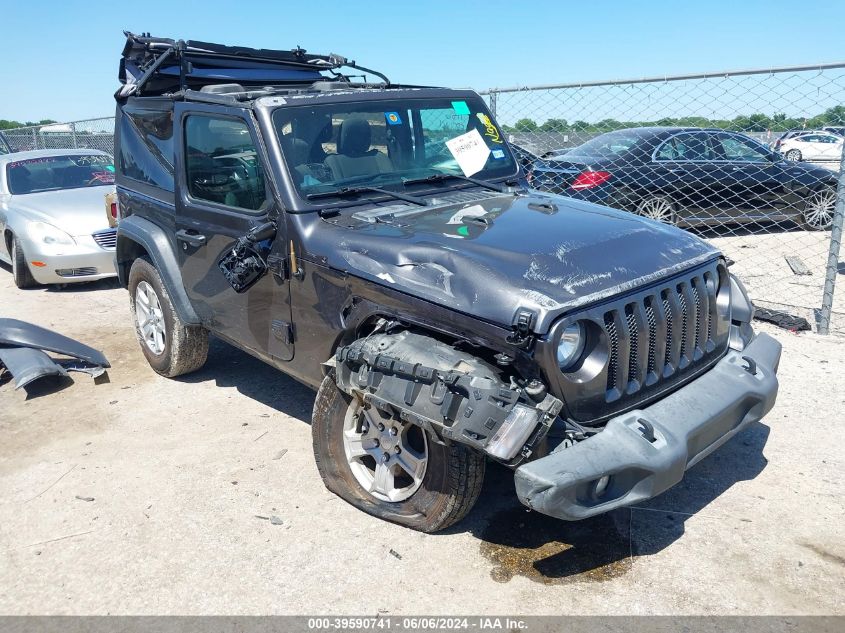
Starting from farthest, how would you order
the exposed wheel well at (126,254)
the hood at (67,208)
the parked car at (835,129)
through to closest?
the hood at (67,208)
the parked car at (835,129)
the exposed wheel well at (126,254)

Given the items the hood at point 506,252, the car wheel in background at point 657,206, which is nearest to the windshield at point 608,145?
the car wheel in background at point 657,206

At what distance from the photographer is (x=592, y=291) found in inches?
121

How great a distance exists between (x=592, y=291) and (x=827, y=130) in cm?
488

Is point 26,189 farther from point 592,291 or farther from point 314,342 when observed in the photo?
point 592,291

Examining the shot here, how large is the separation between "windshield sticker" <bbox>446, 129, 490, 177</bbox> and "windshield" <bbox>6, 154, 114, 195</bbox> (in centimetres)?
654

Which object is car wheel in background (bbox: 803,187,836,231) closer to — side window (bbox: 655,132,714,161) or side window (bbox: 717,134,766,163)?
side window (bbox: 717,134,766,163)

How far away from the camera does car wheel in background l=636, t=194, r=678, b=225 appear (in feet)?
30.3

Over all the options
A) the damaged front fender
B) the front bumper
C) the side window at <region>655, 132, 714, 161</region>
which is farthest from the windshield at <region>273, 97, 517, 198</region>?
the front bumper

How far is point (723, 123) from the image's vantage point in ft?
25.9

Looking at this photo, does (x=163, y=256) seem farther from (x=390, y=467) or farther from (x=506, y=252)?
(x=506, y=252)

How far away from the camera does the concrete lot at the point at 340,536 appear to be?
312 cm

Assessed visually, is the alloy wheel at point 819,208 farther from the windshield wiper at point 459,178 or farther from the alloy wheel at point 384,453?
the alloy wheel at point 384,453

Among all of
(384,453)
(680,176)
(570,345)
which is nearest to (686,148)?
(680,176)

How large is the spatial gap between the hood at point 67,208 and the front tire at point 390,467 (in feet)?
19.5
